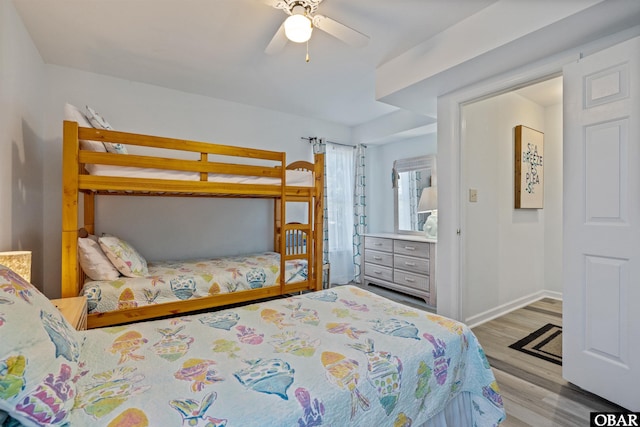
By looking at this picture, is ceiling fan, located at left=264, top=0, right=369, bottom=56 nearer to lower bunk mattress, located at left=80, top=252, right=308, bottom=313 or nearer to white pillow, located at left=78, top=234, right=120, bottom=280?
lower bunk mattress, located at left=80, top=252, right=308, bottom=313

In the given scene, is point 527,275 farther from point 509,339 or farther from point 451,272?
point 451,272

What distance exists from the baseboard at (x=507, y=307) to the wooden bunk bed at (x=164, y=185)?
5.00 feet

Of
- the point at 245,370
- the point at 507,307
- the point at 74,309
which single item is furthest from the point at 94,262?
the point at 507,307

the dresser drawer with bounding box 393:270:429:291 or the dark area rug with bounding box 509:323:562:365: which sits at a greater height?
the dresser drawer with bounding box 393:270:429:291

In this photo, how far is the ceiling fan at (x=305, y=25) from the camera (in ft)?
5.48

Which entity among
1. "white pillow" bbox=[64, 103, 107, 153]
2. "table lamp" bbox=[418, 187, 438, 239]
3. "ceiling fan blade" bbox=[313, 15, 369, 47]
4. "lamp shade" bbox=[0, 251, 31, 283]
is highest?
"ceiling fan blade" bbox=[313, 15, 369, 47]

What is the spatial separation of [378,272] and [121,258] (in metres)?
3.03

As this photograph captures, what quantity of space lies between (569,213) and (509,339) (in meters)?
1.29

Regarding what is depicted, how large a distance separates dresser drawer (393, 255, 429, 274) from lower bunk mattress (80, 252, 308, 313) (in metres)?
1.47

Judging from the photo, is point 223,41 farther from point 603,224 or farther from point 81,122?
point 603,224

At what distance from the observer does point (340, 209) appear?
175 inches

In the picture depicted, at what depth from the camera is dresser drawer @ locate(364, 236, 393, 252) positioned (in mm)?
→ 3955

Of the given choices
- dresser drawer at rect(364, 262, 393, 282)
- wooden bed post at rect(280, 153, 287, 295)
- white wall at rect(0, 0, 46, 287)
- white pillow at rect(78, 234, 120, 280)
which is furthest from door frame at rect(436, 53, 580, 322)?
white wall at rect(0, 0, 46, 287)

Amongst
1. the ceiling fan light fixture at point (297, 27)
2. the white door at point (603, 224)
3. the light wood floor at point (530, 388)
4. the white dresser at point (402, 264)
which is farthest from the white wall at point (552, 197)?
the ceiling fan light fixture at point (297, 27)
